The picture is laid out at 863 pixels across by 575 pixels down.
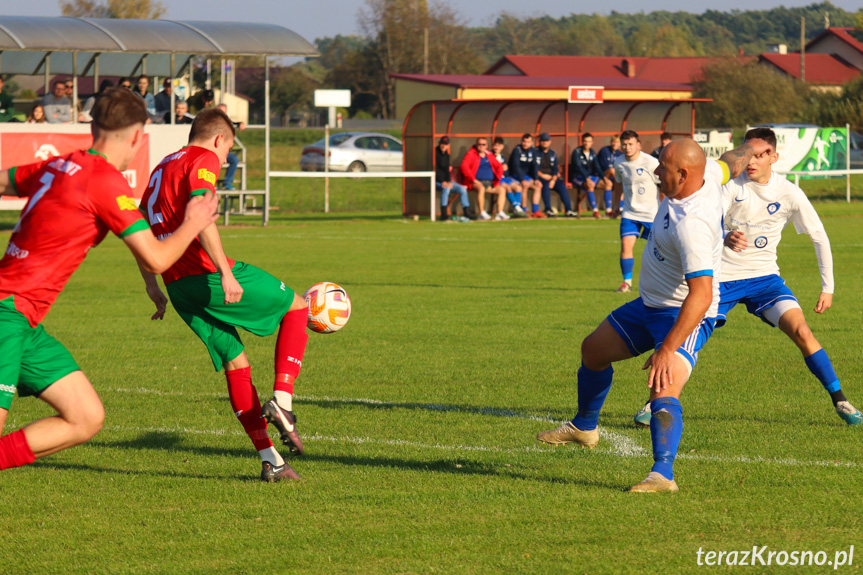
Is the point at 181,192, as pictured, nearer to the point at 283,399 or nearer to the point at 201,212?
the point at 201,212

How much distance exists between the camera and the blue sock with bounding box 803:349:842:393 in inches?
260

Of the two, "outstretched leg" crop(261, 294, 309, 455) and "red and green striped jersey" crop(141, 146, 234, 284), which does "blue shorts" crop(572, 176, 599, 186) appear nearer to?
"outstretched leg" crop(261, 294, 309, 455)

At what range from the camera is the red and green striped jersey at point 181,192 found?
5.19 metres

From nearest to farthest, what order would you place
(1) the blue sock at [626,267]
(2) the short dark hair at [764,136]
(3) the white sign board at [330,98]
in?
(2) the short dark hair at [764,136]
(1) the blue sock at [626,267]
(3) the white sign board at [330,98]

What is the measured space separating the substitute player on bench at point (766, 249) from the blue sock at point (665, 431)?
1.76 metres

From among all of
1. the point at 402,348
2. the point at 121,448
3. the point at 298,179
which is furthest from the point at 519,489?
the point at 298,179

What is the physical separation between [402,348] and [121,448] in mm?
3663

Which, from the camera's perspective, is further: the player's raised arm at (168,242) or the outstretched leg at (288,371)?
the outstretched leg at (288,371)

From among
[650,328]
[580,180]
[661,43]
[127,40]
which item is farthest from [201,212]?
[661,43]

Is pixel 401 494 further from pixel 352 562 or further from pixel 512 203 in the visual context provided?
pixel 512 203

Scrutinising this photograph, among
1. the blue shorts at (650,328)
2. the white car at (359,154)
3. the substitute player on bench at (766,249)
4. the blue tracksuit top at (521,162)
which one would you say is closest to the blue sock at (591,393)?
the blue shorts at (650,328)

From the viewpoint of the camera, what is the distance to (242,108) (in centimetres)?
6619

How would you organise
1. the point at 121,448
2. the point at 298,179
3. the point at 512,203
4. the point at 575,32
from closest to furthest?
the point at 121,448
the point at 512,203
the point at 298,179
the point at 575,32

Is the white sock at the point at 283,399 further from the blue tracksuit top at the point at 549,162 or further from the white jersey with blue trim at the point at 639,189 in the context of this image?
the blue tracksuit top at the point at 549,162
